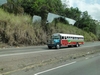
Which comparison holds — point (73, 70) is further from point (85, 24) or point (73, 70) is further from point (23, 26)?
point (85, 24)

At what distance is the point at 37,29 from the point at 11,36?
33.7ft

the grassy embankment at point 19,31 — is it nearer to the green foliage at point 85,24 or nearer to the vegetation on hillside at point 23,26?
the vegetation on hillside at point 23,26

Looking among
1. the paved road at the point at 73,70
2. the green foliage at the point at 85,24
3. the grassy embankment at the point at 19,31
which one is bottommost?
the paved road at the point at 73,70

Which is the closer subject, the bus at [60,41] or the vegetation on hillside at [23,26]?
the bus at [60,41]

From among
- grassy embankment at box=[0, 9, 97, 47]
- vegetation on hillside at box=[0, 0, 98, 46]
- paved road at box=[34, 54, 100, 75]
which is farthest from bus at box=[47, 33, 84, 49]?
paved road at box=[34, 54, 100, 75]

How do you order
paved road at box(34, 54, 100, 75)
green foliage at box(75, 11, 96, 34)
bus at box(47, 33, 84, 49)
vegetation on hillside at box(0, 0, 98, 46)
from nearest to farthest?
paved road at box(34, 54, 100, 75) → bus at box(47, 33, 84, 49) → vegetation on hillside at box(0, 0, 98, 46) → green foliage at box(75, 11, 96, 34)

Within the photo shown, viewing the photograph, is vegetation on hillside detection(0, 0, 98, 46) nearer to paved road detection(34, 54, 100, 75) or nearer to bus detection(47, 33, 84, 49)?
bus detection(47, 33, 84, 49)

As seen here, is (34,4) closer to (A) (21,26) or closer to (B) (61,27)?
(B) (61,27)

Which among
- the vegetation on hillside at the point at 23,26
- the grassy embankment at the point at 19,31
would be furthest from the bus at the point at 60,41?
the vegetation on hillside at the point at 23,26

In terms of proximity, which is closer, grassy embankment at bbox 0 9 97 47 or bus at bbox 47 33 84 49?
bus at bbox 47 33 84 49

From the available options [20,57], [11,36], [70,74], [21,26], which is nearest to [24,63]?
[20,57]

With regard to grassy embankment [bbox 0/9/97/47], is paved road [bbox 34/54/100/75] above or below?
below

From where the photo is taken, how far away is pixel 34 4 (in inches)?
2351

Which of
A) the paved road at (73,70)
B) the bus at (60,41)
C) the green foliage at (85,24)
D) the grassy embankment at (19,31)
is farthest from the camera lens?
the green foliage at (85,24)
